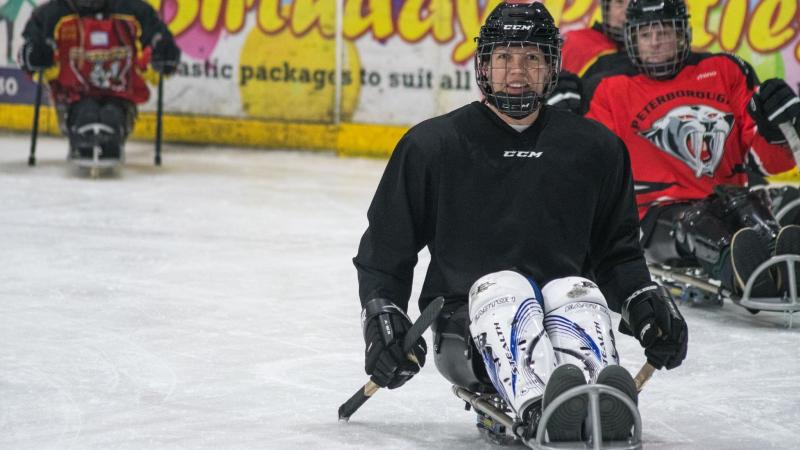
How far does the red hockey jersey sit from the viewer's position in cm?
806

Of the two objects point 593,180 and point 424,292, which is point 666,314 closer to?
point 593,180

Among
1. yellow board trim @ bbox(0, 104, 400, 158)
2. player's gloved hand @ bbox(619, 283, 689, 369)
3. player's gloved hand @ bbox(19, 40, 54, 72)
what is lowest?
yellow board trim @ bbox(0, 104, 400, 158)

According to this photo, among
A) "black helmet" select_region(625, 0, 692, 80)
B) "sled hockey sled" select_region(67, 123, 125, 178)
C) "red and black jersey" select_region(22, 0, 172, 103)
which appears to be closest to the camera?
"black helmet" select_region(625, 0, 692, 80)

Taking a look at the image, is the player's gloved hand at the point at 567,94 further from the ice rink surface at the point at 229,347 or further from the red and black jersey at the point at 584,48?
the red and black jersey at the point at 584,48

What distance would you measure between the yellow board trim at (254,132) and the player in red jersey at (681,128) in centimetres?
410

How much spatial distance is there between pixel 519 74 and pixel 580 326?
0.58 meters

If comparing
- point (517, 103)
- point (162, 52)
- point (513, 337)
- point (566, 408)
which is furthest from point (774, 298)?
point (162, 52)

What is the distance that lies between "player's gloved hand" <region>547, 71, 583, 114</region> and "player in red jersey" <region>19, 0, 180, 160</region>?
3.83 metres

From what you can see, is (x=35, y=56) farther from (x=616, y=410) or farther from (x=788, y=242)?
(x=616, y=410)

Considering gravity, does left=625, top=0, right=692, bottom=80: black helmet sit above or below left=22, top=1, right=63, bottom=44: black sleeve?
above

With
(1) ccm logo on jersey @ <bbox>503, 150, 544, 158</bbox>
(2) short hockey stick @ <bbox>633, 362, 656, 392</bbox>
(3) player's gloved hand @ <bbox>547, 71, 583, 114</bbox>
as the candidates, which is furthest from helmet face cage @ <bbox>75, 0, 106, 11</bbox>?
(2) short hockey stick @ <bbox>633, 362, 656, 392</bbox>

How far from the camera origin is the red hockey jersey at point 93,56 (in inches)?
317

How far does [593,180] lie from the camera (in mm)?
2803

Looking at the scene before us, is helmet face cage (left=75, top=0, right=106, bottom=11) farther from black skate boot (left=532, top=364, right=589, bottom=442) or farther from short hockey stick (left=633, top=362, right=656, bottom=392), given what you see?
black skate boot (left=532, top=364, right=589, bottom=442)
